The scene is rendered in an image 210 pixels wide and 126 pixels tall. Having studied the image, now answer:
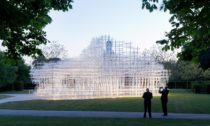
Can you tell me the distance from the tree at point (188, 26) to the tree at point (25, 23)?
2.60 m

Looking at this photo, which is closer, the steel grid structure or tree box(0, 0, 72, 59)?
tree box(0, 0, 72, 59)

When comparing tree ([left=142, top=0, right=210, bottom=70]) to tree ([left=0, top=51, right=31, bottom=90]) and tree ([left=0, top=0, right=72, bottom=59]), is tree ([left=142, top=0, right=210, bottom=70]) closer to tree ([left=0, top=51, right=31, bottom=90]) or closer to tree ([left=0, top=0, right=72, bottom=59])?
tree ([left=0, top=0, right=72, bottom=59])

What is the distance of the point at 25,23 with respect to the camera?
37.6 ft

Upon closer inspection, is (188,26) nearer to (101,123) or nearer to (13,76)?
(101,123)

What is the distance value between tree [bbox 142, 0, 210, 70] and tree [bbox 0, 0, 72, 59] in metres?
2.60

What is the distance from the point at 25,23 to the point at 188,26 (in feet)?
12.2

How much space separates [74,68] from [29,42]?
118ft

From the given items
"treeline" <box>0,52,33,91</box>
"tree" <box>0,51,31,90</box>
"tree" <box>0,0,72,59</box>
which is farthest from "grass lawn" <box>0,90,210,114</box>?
"treeline" <box>0,52,33,91</box>

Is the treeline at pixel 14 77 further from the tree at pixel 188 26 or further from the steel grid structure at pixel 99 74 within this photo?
the tree at pixel 188 26

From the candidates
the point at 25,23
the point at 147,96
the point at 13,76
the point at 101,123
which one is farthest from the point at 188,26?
the point at 13,76

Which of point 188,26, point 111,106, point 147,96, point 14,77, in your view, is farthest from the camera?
point 14,77

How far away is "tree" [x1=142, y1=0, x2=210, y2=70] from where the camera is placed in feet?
32.4

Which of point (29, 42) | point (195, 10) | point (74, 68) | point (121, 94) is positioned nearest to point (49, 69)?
point (74, 68)

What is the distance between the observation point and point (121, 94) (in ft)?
165
